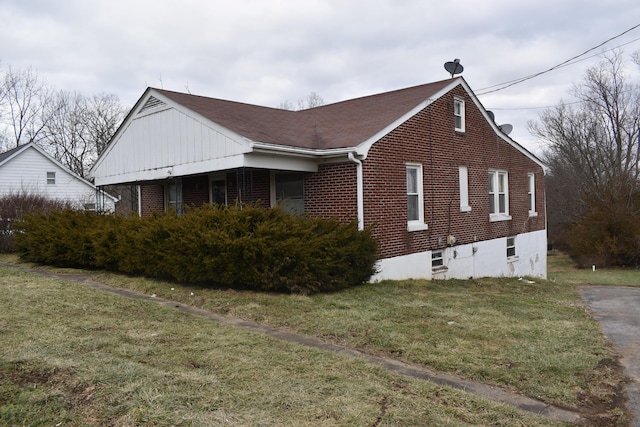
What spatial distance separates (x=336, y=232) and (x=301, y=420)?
5927 millimetres

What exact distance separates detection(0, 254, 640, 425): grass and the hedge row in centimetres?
35

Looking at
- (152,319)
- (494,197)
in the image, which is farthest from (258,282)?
(494,197)

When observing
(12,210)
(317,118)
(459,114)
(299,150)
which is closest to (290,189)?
(299,150)

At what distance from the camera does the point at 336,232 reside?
969cm

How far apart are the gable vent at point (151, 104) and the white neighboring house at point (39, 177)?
51.9 ft

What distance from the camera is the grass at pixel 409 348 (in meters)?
4.21

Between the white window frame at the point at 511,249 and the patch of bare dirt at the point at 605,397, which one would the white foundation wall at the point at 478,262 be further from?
the patch of bare dirt at the point at 605,397

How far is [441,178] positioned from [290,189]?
13.9 feet

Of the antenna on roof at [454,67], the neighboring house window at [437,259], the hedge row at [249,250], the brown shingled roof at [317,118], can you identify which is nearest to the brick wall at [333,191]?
the brown shingled roof at [317,118]

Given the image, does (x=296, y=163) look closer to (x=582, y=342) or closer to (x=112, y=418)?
(x=582, y=342)

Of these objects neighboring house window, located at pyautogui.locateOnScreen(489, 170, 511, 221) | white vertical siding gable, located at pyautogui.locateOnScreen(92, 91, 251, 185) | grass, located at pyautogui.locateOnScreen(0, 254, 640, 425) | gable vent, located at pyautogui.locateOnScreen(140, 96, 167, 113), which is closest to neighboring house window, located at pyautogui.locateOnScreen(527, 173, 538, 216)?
neighboring house window, located at pyautogui.locateOnScreen(489, 170, 511, 221)

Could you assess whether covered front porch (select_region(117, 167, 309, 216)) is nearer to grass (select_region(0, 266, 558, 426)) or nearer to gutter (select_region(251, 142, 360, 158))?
gutter (select_region(251, 142, 360, 158))

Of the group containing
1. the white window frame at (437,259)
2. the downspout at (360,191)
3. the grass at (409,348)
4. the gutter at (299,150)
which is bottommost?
the grass at (409,348)

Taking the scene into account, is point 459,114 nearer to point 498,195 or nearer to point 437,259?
point 498,195
